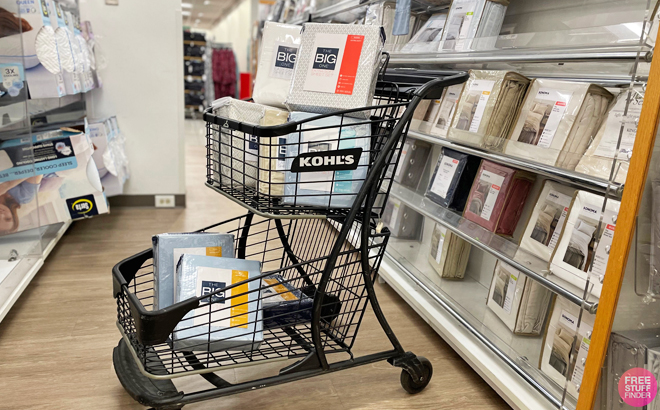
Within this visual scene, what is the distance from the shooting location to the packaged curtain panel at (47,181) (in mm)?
2123

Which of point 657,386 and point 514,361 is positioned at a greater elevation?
point 657,386

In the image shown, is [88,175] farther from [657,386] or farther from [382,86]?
[657,386]

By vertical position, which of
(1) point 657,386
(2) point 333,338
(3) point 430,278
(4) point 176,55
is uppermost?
(4) point 176,55

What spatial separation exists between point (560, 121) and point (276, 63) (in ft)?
3.06

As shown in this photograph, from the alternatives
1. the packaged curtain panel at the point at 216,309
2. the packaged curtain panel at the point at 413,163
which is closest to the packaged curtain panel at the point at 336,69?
the packaged curtain panel at the point at 216,309

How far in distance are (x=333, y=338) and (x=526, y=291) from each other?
2.60ft

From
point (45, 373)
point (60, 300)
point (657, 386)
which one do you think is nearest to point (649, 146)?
point (657, 386)

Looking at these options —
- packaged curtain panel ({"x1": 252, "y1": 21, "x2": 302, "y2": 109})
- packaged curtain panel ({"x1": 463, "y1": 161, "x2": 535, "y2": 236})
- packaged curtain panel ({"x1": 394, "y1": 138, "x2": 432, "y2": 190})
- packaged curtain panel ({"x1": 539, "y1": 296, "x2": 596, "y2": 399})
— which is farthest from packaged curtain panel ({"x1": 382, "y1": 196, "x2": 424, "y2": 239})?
packaged curtain panel ({"x1": 252, "y1": 21, "x2": 302, "y2": 109})

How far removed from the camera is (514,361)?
63.9 inches

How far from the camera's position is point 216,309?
1.34 m

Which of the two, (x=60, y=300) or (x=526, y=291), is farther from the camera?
(x=60, y=300)

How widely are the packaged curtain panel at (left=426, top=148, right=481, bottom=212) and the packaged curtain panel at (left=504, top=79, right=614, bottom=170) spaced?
44 cm

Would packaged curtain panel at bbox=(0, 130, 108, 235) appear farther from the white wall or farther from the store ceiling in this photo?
the store ceiling

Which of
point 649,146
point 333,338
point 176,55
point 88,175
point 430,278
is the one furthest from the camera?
point 176,55
